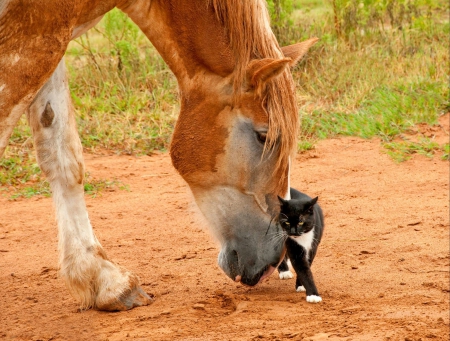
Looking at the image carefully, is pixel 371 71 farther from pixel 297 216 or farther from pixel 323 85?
pixel 297 216

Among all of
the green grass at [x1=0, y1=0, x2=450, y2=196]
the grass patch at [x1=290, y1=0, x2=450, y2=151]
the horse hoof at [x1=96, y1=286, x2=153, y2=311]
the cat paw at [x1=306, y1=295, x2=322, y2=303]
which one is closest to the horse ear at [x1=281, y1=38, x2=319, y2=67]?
the cat paw at [x1=306, y1=295, x2=322, y2=303]

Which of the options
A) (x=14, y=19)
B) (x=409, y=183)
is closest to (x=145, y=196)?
(x=409, y=183)

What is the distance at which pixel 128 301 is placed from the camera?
404cm

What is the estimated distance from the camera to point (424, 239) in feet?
16.0

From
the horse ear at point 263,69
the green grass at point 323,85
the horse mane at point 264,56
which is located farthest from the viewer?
the green grass at point 323,85

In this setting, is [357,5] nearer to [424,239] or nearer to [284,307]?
[424,239]

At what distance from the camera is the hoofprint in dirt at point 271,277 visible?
11.9ft

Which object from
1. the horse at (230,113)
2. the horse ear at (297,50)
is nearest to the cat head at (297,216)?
the horse at (230,113)

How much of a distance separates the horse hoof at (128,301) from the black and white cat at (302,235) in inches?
34.2

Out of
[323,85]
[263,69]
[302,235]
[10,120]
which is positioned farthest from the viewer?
[323,85]

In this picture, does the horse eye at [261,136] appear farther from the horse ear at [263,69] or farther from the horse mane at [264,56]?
the horse ear at [263,69]

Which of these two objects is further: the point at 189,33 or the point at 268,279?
the point at 268,279

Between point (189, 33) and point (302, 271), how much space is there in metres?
1.48

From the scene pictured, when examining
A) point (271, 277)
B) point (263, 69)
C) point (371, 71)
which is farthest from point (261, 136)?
point (371, 71)
